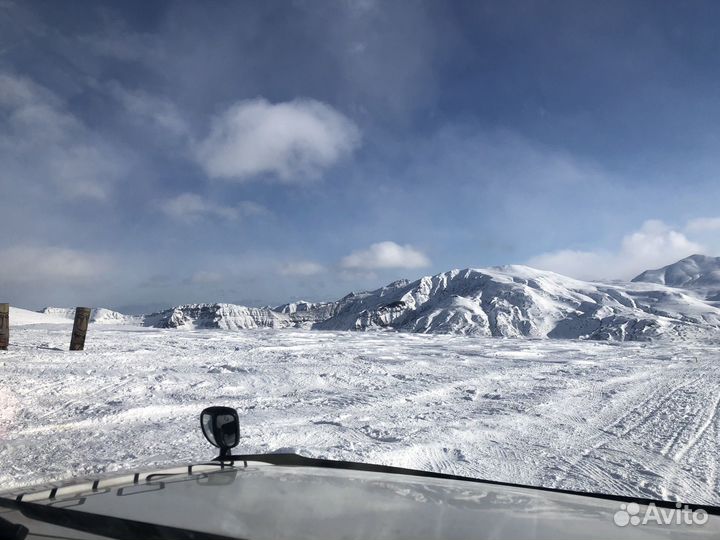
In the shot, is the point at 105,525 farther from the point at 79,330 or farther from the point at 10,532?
the point at 79,330

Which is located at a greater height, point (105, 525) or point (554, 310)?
point (554, 310)

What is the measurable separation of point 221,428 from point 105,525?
1.20 meters

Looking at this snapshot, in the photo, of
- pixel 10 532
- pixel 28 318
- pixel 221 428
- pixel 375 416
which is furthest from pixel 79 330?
pixel 28 318

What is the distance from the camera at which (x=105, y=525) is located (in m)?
1.94

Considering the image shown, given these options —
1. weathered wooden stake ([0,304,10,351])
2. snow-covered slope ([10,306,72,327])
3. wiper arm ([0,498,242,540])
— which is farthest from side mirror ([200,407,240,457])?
snow-covered slope ([10,306,72,327])

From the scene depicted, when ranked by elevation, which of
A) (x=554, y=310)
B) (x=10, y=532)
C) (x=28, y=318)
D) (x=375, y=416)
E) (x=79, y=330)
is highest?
(x=554, y=310)

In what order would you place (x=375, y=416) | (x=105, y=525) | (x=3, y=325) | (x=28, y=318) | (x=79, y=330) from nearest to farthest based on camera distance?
(x=105, y=525) → (x=375, y=416) → (x=3, y=325) → (x=79, y=330) → (x=28, y=318)

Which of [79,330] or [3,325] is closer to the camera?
[3,325]

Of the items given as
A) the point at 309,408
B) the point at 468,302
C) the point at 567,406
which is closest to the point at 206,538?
the point at 309,408

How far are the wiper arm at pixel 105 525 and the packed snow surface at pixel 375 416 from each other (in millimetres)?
977

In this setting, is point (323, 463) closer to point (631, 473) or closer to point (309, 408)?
point (631, 473)

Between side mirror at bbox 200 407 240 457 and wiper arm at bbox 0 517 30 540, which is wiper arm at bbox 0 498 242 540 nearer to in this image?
wiper arm at bbox 0 517 30 540

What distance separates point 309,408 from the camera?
23.5 ft

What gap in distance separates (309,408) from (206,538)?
5.45 metres
